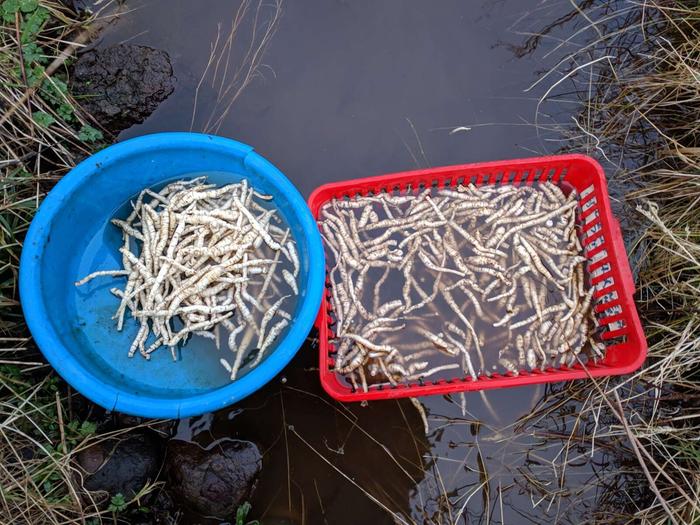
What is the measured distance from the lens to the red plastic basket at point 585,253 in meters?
2.59

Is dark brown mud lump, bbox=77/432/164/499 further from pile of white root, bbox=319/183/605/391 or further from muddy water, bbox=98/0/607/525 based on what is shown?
pile of white root, bbox=319/183/605/391

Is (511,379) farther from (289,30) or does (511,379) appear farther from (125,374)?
(289,30)

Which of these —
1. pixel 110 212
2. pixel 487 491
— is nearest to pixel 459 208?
pixel 487 491

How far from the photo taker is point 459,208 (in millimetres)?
3092

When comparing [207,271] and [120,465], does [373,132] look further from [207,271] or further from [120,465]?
[120,465]

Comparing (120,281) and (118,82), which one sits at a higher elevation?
(118,82)

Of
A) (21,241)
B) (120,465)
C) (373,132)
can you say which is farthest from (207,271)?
(373,132)

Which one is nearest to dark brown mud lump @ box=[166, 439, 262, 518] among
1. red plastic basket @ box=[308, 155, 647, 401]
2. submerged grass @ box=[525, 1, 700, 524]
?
red plastic basket @ box=[308, 155, 647, 401]

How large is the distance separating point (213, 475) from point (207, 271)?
4.04 ft

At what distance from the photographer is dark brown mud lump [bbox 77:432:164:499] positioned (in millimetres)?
2764

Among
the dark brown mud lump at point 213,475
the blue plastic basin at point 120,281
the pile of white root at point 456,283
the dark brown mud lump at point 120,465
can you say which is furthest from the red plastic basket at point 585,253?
the dark brown mud lump at point 120,465

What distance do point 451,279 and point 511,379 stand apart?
2.46 feet

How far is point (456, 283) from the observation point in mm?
3004

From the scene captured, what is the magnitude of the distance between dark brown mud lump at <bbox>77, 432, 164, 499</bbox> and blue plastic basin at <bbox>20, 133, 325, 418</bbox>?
18.0 inches
